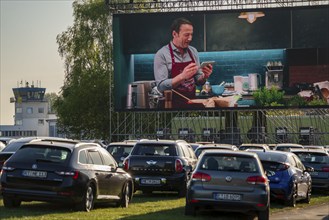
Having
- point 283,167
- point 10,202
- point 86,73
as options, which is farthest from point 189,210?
point 86,73

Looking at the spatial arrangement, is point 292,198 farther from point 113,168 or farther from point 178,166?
point 113,168

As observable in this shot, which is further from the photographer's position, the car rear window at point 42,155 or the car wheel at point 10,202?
the car wheel at point 10,202

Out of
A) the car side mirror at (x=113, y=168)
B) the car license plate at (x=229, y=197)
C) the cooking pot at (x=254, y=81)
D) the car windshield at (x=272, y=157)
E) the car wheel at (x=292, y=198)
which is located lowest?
the car wheel at (x=292, y=198)

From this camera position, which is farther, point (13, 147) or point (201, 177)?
point (13, 147)

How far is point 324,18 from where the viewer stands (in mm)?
55094

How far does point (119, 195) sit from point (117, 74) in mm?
36631

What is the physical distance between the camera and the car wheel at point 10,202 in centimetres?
1895

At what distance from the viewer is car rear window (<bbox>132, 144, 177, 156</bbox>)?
2553 centimetres

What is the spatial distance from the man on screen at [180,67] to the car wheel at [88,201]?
35794 millimetres

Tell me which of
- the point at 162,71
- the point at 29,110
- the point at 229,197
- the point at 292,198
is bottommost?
the point at 292,198

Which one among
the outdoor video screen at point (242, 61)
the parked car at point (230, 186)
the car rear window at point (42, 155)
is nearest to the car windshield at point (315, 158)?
the parked car at point (230, 186)

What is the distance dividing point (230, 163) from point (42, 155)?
3716mm

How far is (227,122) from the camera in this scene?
64125 millimetres

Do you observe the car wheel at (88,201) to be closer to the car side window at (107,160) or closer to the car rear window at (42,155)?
the car rear window at (42,155)
